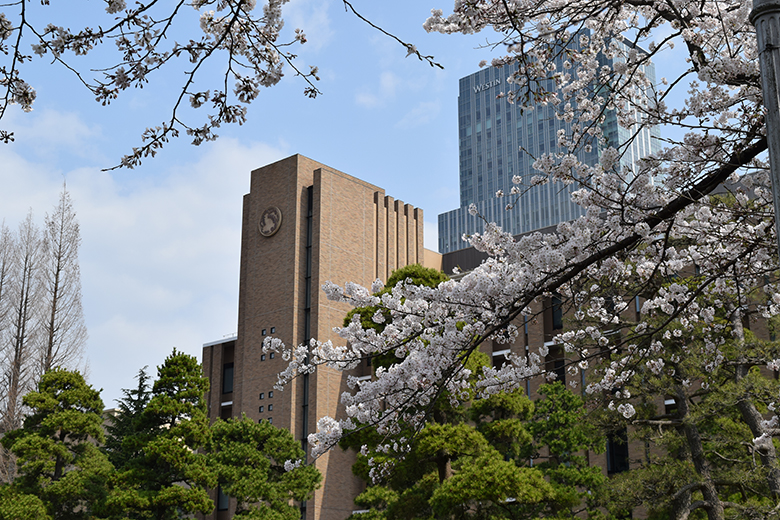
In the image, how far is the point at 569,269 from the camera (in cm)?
744

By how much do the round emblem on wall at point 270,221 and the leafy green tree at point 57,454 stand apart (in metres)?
18.2

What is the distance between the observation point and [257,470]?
82.0 feet

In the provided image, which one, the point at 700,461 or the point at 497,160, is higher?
the point at 497,160

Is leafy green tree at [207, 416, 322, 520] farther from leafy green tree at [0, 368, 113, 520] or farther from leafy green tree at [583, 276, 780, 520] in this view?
leafy green tree at [583, 276, 780, 520]

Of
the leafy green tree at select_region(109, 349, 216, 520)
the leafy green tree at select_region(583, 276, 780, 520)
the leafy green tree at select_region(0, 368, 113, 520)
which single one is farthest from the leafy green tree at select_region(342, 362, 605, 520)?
the leafy green tree at select_region(0, 368, 113, 520)

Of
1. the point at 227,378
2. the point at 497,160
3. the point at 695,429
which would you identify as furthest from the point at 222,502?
the point at 497,160

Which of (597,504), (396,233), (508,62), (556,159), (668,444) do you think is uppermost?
(396,233)

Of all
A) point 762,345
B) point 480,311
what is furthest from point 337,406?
point 480,311

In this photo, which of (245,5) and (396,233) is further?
(396,233)

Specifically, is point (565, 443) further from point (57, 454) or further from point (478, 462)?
point (57, 454)

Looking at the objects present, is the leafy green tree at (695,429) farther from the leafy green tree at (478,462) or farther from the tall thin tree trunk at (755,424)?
the leafy green tree at (478,462)

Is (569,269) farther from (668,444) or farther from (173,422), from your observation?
(173,422)

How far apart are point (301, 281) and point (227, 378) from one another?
8.16 m

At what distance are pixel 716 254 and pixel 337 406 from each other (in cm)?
3038
